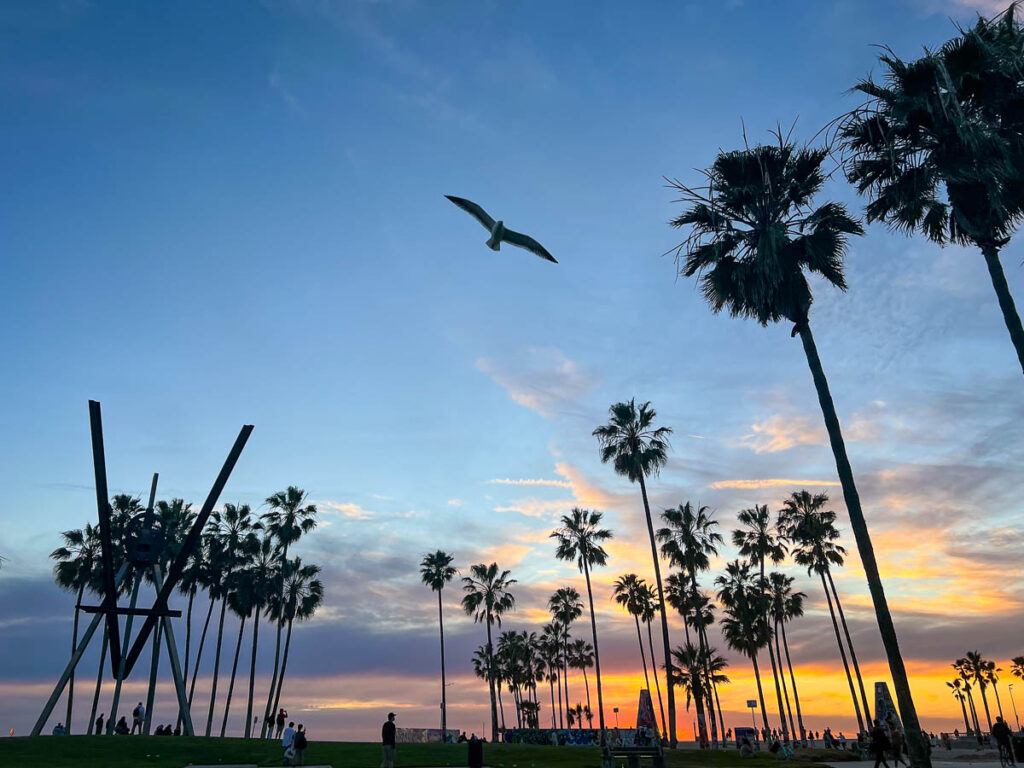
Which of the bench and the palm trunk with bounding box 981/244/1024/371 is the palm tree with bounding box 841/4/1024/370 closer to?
the palm trunk with bounding box 981/244/1024/371

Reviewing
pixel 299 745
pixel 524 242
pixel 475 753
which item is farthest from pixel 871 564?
pixel 299 745

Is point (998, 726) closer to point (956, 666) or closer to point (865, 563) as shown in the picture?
point (865, 563)

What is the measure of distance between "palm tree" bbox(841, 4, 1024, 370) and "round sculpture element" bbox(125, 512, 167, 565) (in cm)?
3382

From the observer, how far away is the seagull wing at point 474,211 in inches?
685

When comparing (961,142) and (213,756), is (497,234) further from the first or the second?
(213,756)

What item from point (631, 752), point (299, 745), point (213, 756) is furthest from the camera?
point (213, 756)

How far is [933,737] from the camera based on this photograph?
65.7 metres

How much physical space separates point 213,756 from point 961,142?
35.5m

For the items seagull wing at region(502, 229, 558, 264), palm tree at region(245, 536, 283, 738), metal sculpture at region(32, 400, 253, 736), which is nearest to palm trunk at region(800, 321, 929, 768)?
seagull wing at region(502, 229, 558, 264)

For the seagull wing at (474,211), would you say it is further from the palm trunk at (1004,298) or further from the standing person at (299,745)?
the standing person at (299,745)

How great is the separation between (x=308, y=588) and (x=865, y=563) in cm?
6236

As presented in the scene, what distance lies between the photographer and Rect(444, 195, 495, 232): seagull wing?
17391 millimetres

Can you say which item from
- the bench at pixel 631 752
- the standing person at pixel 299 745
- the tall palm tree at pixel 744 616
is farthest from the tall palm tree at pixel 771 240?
A: the tall palm tree at pixel 744 616

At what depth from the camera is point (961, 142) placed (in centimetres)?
1842
